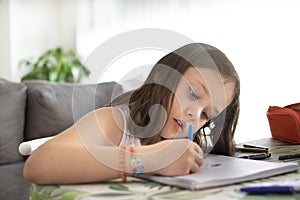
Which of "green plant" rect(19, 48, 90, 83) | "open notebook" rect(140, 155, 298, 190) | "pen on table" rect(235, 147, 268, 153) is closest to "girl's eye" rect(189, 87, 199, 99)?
"open notebook" rect(140, 155, 298, 190)

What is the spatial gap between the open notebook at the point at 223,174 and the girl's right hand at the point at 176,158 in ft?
0.05

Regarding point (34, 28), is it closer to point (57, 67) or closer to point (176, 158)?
point (57, 67)

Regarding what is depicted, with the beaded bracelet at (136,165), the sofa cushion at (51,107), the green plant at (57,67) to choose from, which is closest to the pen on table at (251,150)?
the beaded bracelet at (136,165)

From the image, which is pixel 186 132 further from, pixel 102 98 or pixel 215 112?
pixel 102 98

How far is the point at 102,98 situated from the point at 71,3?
1.90 metres

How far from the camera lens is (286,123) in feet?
4.77

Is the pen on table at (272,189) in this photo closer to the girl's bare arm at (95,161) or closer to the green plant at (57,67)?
the girl's bare arm at (95,161)

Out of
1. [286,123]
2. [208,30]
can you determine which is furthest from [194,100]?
[208,30]

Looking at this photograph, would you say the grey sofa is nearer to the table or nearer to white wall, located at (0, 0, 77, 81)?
the table

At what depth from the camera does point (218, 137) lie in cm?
122

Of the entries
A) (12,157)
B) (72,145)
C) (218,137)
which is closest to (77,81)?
(12,157)

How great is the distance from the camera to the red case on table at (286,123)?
141cm

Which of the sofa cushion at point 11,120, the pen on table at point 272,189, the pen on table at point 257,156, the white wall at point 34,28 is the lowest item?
the sofa cushion at point 11,120

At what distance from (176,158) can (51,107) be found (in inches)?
65.9
